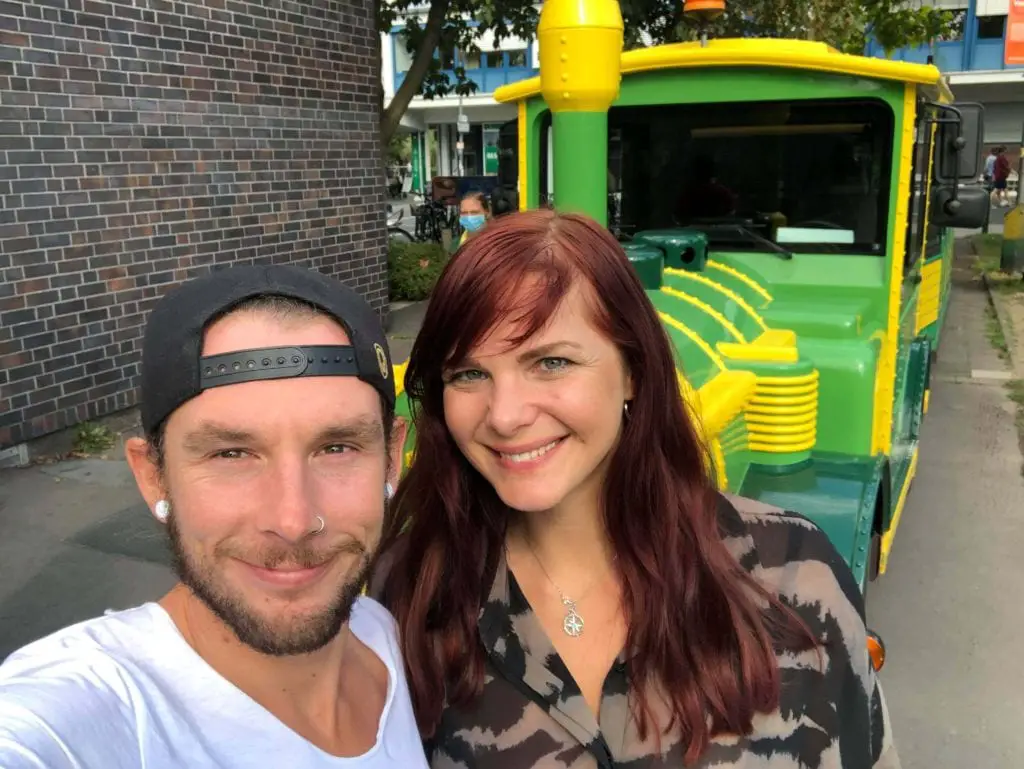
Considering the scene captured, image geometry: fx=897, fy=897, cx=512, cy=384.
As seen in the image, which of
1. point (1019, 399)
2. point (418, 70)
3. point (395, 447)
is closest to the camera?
point (395, 447)

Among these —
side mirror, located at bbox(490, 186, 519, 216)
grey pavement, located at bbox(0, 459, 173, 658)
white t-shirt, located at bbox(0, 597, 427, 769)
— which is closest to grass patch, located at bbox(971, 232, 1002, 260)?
side mirror, located at bbox(490, 186, 519, 216)

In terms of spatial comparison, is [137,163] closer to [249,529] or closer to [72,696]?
[249,529]

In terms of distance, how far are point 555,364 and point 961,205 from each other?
306cm

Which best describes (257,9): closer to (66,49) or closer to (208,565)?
(66,49)

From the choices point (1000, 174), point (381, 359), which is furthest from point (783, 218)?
point (1000, 174)

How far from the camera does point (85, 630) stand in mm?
1124

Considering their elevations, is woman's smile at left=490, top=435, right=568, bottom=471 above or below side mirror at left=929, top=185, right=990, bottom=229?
below

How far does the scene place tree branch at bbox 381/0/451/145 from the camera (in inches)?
391

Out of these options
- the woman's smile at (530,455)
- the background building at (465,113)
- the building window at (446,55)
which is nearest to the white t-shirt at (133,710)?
the woman's smile at (530,455)

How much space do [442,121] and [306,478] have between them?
3592 centimetres

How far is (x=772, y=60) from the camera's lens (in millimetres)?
3547

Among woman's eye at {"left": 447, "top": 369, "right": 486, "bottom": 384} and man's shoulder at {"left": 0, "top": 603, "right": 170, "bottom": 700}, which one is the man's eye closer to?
man's shoulder at {"left": 0, "top": 603, "right": 170, "bottom": 700}

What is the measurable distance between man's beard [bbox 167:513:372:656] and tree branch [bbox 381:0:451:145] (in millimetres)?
9114

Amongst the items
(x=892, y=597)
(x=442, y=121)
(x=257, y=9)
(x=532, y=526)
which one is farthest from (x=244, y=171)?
→ (x=442, y=121)
